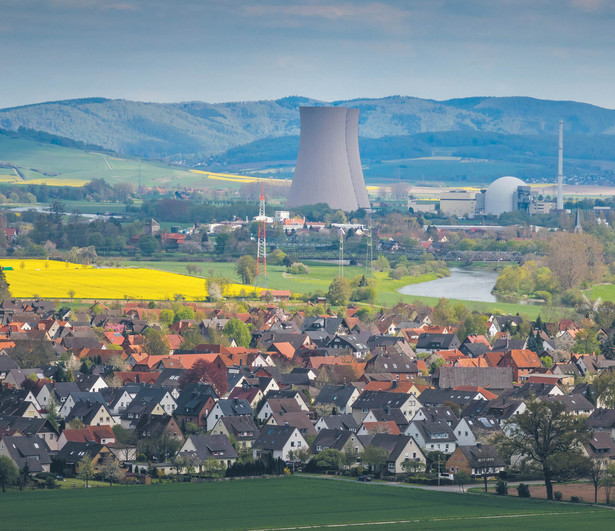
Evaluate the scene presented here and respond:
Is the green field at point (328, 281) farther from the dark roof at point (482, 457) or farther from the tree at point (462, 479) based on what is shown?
the tree at point (462, 479)

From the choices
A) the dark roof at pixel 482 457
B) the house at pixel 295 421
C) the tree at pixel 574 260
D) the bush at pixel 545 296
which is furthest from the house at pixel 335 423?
Answer: the tree at pixel 574 260

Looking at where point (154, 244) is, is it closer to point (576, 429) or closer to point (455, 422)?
point (455, 422)

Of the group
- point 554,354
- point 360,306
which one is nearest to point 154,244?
point 360,306

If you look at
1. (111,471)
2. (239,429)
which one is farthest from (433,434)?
(111,471)

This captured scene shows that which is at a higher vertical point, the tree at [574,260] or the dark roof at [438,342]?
the tree at [574,260]

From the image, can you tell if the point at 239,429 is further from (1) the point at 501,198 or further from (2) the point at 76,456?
(1) the point at 501,198

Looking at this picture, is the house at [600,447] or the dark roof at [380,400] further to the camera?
the dark roof at [380,400]
